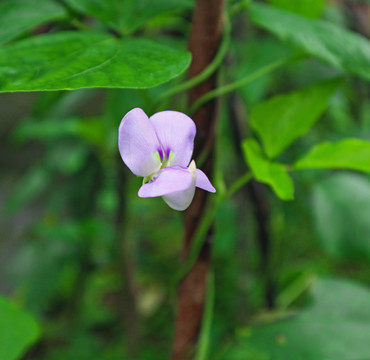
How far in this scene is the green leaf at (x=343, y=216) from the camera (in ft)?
1.88

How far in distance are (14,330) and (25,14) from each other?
283 millimetres

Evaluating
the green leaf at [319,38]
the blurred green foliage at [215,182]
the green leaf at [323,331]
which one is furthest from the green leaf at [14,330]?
the green leaf at [319,38]

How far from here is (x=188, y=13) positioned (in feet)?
2.25

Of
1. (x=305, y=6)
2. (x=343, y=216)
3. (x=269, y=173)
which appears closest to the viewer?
(x=269, y=173)

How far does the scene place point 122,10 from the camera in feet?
1.15

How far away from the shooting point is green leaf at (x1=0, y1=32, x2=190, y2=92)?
0.23 metres

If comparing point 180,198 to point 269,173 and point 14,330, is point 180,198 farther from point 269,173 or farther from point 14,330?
point 14,330

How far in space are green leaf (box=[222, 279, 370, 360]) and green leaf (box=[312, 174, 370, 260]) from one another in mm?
56

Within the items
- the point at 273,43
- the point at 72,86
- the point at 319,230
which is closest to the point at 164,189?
the point at 72,86

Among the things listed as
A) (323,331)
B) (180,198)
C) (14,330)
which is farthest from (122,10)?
(323,331)

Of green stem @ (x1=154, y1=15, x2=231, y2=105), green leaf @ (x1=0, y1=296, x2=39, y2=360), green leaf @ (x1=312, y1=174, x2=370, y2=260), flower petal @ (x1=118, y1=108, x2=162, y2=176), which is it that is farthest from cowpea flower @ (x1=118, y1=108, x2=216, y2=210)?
green leaf @ (x1=312, y1=174, x2=370, y2=260)

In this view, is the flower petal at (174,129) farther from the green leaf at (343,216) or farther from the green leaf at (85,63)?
the green leaf at (343,216)

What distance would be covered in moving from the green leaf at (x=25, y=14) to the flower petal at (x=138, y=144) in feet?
0.46

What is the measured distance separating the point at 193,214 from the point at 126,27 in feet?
0.58
